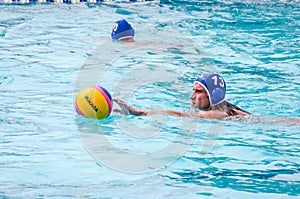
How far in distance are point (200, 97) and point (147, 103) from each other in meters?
0.80

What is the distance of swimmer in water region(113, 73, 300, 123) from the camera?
7.05 metres

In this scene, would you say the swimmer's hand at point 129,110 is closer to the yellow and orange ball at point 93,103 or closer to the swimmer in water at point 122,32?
the yellow and orange ball at point 93,103

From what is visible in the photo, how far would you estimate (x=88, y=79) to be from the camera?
29.3ft

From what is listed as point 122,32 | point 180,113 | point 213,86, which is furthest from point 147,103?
point 122,32

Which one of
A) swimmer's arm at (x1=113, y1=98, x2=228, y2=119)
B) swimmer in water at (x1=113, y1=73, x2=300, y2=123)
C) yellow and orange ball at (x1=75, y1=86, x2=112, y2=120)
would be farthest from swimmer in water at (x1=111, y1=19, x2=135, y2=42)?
yellow and orange ball at (x1=75, y1=86, x2=112, y2=120)

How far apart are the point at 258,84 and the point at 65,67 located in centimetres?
283

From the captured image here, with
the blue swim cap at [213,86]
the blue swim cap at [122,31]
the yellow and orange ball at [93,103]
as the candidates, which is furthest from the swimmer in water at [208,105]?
the blue swim cap at [122,31]

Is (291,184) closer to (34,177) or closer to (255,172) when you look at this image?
(255,172)

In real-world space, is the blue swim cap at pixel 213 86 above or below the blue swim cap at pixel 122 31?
below

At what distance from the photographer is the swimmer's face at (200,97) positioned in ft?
23.6

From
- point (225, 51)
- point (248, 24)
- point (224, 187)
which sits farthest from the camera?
point (248, 24)

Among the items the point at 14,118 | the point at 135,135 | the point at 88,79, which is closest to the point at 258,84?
the point at 88,79

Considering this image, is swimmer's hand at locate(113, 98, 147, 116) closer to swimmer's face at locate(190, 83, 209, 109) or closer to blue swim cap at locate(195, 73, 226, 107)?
swimmer's face at locate(190, 83, 209, 109)

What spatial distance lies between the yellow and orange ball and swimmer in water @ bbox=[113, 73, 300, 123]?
1.50ft
